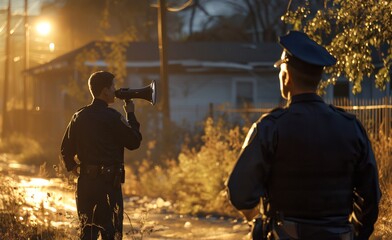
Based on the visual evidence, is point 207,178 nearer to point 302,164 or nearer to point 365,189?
point 365,189

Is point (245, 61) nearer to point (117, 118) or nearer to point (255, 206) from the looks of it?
point (117, 118)

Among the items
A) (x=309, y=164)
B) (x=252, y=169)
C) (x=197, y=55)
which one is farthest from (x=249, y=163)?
(x=197, y=55)

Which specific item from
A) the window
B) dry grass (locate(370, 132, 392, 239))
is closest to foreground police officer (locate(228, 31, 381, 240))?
dry grass (locate(370, 132, 392, 239))

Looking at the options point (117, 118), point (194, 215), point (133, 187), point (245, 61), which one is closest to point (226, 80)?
point (245, 61)

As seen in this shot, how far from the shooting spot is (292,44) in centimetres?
469

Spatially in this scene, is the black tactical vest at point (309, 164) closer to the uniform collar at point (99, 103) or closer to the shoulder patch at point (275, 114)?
the shoulder patch at point (275, 114)

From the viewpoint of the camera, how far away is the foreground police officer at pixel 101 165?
7.91 meters

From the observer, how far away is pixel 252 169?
444cm

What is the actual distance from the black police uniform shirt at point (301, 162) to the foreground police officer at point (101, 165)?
11.5 ft

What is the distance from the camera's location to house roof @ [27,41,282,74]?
115 feet

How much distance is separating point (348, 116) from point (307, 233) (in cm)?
64

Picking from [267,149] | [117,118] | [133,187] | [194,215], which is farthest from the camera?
[133,187]

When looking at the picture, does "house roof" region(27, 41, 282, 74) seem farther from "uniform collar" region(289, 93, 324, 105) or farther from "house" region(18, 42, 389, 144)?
"uniform collar" region(289, 93, 324, 105)

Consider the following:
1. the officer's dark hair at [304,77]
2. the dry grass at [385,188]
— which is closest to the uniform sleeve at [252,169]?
the officer's dark hair at [304,77]
